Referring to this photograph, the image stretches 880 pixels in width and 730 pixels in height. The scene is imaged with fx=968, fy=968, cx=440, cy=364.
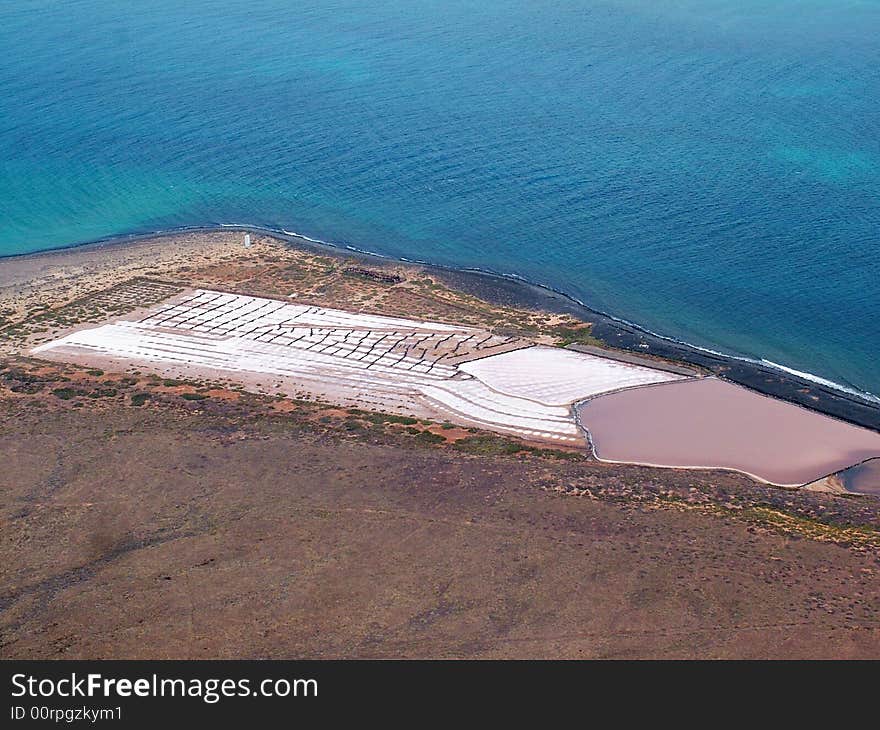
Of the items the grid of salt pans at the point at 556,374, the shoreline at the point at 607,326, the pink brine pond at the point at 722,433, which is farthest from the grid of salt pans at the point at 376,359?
the shoreline at the point at 607,326

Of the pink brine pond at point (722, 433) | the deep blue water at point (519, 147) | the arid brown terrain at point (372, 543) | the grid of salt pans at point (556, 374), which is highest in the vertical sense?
the deep blue water at point (519, 147)

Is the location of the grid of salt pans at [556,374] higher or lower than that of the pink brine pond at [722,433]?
higher

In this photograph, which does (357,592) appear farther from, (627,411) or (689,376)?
(689,376)

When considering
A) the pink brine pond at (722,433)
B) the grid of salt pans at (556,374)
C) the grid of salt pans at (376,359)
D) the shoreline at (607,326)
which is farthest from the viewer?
the shoreline at (607,326)

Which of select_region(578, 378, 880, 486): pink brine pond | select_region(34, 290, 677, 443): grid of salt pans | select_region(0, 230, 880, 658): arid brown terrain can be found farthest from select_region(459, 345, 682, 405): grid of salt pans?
select_region(0, 230, 880, 658): arid brown terrain

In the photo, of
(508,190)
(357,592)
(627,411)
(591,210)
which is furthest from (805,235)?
(357,592)

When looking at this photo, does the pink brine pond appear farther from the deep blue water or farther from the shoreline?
the deep blue water

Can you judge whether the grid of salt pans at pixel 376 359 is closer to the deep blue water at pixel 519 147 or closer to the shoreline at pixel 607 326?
the shoreline at pixel 607 326
